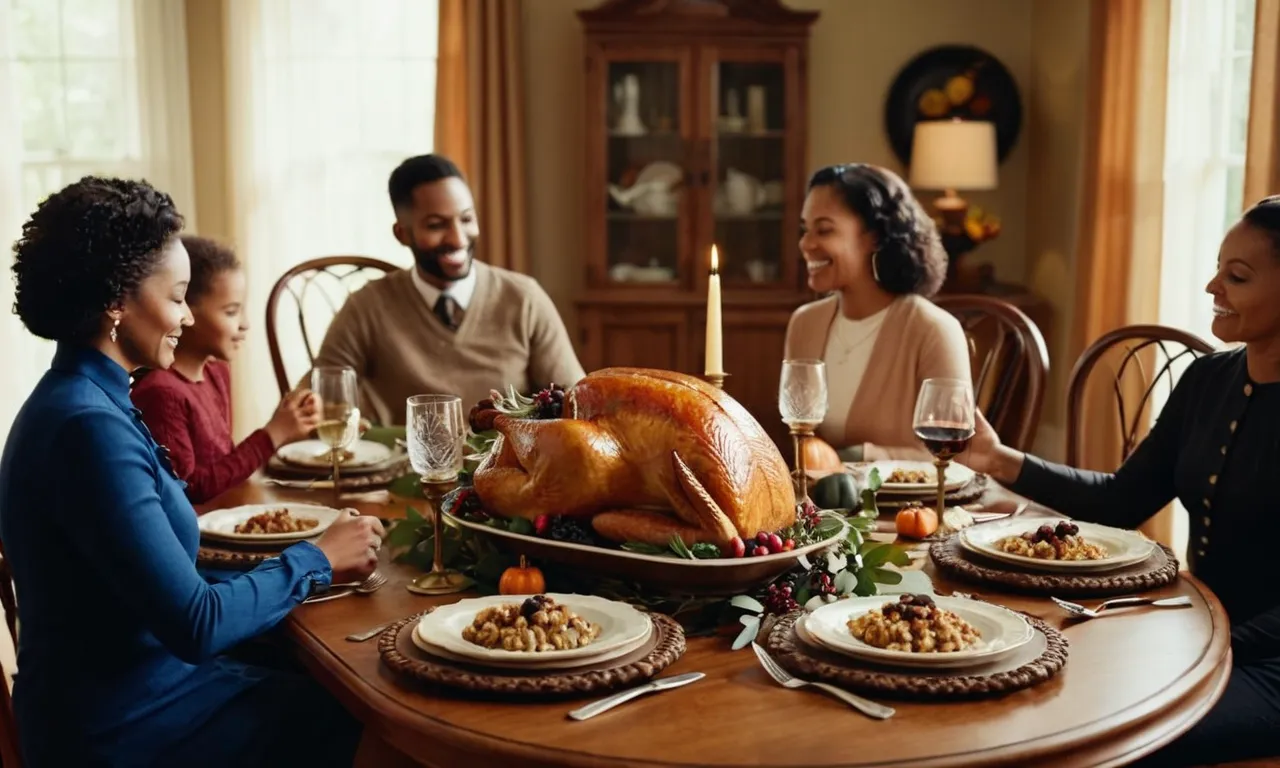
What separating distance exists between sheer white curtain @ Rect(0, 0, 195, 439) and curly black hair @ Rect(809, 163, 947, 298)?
7.85ft

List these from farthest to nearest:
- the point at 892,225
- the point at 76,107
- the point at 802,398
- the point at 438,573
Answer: the point at 76,107, the point at 892,225, the point at 802,398, the point at 438,573

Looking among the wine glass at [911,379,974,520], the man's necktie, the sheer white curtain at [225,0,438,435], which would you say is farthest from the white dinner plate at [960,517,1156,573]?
the sheer white curtain at [225,0,438,435]

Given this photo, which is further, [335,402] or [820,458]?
[820,458]

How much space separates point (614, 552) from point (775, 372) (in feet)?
10.6

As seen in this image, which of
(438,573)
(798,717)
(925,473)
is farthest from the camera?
(925,473)

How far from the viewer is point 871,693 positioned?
1.30m

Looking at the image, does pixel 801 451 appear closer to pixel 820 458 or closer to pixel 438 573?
pixel 820 458

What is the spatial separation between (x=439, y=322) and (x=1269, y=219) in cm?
182

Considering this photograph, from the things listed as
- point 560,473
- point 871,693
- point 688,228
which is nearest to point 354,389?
point 560,473

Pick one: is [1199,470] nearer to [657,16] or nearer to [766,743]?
[766,743]

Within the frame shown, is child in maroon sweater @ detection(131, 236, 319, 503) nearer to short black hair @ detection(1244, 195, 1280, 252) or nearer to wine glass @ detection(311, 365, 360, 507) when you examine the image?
wine glass @ detection(311, 365, 360, 507)

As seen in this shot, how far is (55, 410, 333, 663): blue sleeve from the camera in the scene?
57.6 inches

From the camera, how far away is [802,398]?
6.33ft

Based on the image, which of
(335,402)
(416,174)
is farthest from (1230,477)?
(416,174)
